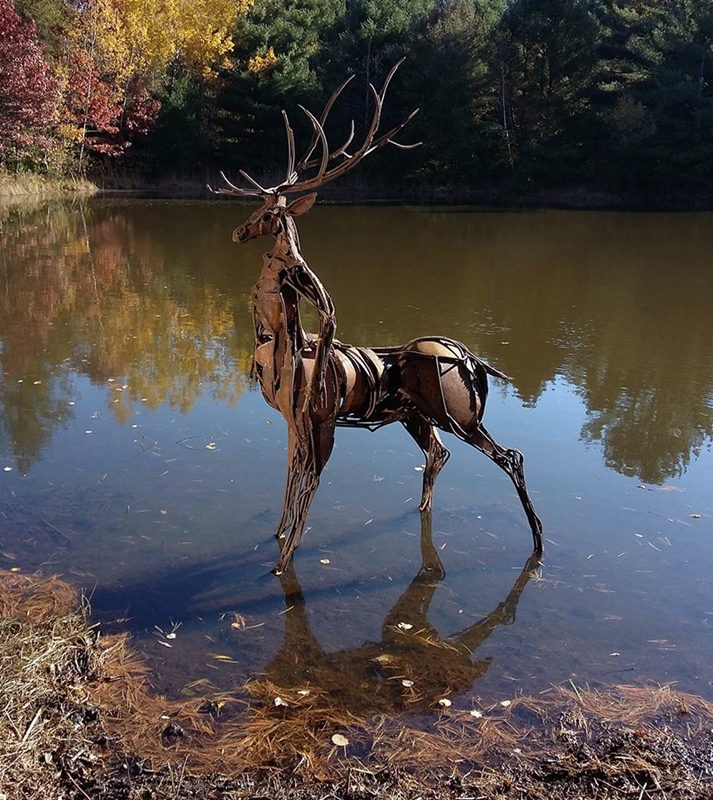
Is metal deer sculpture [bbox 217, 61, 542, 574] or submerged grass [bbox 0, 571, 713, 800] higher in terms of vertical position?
metal deer sculpture [bbox 217, 61, 542, 574]

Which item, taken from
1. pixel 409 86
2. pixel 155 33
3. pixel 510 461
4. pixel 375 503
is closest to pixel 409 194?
pixel 409 86

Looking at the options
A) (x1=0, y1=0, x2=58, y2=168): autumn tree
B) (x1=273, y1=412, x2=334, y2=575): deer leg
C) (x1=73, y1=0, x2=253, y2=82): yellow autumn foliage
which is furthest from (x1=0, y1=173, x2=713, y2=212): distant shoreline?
(x1=273, y1=412, x2=334, y2=575): deer leg

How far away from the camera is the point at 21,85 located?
24969 mm

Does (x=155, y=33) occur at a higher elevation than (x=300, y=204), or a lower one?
higher

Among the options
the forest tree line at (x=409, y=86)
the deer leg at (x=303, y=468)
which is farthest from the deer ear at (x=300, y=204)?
the forest tree line at (x=409, y=86)

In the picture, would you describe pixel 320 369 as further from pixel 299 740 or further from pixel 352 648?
pixel 299 740

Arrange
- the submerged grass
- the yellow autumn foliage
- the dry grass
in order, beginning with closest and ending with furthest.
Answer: the submerged grass
the dry grass
the yellow autumn foliage

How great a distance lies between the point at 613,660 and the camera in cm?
388

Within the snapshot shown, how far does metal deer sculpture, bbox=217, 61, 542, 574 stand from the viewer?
3.91 meters

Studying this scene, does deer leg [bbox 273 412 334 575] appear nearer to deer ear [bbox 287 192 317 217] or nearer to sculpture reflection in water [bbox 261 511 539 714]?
sculpture reflection in water [bbox 261 511 539 714]

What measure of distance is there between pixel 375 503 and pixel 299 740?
2.29 m

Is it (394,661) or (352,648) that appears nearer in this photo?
(394,661)

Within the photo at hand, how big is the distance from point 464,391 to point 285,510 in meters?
1.25

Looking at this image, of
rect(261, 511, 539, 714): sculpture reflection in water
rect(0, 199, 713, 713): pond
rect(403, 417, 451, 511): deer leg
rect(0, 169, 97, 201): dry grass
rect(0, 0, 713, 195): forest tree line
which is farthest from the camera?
rect(0, 0, 713, 195): forest tree line
